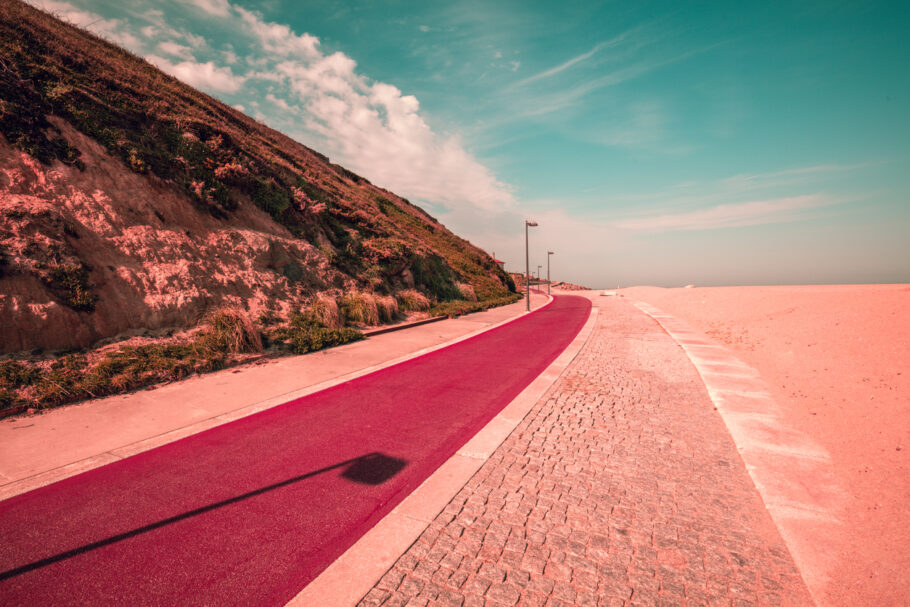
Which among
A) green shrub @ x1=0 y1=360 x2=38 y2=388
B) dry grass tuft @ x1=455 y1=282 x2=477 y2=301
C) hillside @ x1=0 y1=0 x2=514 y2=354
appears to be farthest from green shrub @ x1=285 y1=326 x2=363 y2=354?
dry grass tuft @ x1=455 y1=282 x2=477 y2=301

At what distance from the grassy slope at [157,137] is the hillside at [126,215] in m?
0.05

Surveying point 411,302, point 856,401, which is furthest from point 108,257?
point 856,401

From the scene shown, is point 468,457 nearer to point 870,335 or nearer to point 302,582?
point 302,582

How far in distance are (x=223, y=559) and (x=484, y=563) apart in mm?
2102

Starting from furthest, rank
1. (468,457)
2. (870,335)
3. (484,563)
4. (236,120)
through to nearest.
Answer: (236,120), (870,335), (468,457), (484,563)

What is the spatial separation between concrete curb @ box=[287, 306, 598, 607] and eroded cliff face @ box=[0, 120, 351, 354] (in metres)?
7.85

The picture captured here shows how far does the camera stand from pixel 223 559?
278 cm

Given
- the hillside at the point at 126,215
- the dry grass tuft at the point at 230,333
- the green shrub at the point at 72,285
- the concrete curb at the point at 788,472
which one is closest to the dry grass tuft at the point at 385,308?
the hillside at the point at 126,215

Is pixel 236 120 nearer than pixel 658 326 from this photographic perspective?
No

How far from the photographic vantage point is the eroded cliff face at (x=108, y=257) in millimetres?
6754

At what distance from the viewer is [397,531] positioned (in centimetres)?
307

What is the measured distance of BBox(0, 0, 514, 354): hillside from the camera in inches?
281

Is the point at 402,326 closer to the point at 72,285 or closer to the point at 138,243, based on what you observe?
the point at 138,243

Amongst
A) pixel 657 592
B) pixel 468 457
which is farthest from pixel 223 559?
pixel 657 592
